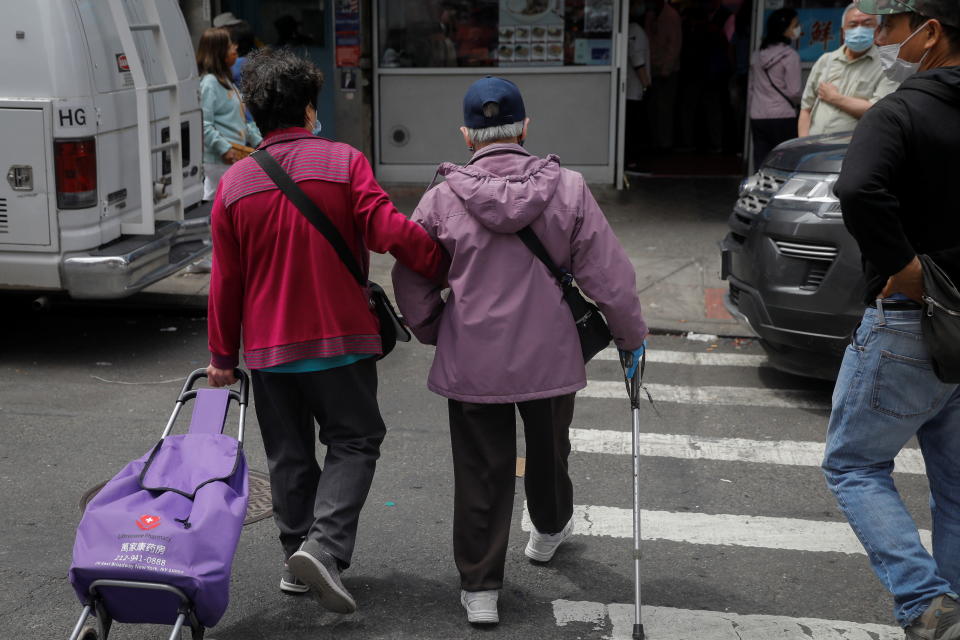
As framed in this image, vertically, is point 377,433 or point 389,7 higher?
point 389,7

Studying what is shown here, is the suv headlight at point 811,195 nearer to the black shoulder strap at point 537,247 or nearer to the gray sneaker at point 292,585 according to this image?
the black shoulder strap at point 537,247

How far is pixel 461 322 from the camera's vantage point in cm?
380

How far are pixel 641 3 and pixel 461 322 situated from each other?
412 inches

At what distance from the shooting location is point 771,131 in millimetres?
11070

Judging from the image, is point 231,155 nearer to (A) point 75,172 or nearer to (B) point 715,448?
(A) point 75,172

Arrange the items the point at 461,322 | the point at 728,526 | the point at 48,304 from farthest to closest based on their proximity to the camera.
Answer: the point at 48,304
the point at 728,526
the point at 461,322

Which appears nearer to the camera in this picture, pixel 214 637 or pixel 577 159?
pixel 214 637

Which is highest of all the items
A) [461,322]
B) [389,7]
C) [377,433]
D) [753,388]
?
[389,7]

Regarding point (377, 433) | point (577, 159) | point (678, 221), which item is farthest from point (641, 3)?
point (377, 433)

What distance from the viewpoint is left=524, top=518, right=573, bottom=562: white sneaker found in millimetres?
4344

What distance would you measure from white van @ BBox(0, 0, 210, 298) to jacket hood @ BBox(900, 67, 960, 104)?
16.1ft

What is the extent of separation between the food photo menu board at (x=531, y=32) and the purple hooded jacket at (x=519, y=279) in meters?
8.74

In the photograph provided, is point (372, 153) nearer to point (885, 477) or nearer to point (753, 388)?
point (753, 388)

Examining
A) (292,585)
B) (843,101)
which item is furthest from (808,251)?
(292,585)
